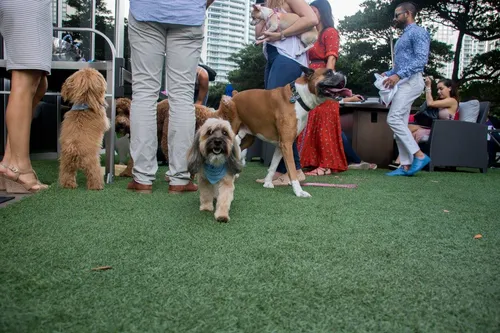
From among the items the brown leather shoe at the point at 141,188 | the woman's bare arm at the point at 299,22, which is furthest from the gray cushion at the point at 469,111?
the brown leather shoe at the point at 141,188

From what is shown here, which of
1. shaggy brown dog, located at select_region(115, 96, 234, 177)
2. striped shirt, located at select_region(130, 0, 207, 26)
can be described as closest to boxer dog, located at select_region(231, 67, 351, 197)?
shaggy brown dog, located at select_region(115, 96, 234, 177)

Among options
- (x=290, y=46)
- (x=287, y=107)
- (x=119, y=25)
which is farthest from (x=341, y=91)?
(x=119, y=25)

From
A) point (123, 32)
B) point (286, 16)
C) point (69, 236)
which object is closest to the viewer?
point (69, 236)

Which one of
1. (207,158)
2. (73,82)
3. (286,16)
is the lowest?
(207,158)

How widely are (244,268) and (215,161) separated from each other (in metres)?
1.21

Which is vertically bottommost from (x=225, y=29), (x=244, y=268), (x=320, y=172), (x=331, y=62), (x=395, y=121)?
(x=320, y=172)

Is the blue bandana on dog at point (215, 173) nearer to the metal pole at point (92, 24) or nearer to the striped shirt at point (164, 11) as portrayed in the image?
the striped shirt at point (164, 11)

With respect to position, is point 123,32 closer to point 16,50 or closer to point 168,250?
point 16,50

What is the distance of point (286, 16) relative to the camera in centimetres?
436

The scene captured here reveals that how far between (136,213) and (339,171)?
158 inches

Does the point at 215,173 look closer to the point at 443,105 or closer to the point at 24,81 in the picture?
the point at 24,81

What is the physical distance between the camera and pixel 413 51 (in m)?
5.84

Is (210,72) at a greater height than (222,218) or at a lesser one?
greater

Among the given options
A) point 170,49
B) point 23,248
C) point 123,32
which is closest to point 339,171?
point 170,49
